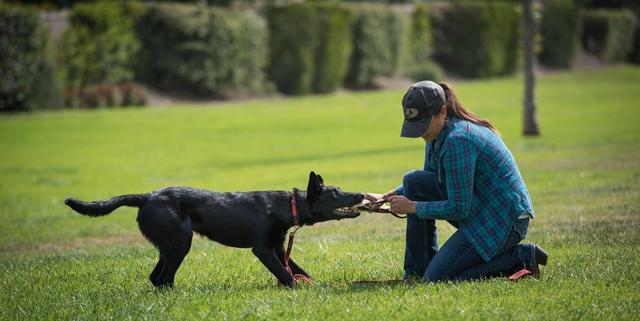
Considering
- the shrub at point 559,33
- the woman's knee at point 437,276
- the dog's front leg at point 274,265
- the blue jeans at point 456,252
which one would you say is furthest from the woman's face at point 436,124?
the shrub at point 559,33

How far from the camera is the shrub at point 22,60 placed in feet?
96.9

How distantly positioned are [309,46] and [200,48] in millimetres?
6443

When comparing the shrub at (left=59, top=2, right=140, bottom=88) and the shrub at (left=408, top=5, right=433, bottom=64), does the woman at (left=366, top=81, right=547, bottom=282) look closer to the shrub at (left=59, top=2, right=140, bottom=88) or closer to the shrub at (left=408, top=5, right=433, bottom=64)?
the shrub at (left=59, top=2, right=140, bottom=88)

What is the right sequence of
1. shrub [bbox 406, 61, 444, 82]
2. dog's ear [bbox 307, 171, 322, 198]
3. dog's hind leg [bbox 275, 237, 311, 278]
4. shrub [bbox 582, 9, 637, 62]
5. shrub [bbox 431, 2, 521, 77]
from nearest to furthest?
dog's ear [bbox 307, 171, 322, 198] < dog's hind leg [bbox 275, 237, 311, 278] < shrub [bbox 406, 61, 444, 82] < shrub [bbox 431, 2, 521, 77] < shrub [bbox 582, 9, 637, 62]

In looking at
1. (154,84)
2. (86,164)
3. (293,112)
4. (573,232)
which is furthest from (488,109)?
(573,232)

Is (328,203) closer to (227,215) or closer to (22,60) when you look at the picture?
(227,215)

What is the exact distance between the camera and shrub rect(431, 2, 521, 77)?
50.4m

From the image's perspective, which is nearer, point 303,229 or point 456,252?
point 456,252

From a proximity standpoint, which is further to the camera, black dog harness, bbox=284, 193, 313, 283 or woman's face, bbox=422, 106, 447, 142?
black dog harness, bbox=284, 193, 313, 283

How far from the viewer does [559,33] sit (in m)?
55.2

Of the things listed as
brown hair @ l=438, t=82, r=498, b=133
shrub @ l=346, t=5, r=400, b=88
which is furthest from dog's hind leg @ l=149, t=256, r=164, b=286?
shrub @ l=346, t=5, r=400, b=88

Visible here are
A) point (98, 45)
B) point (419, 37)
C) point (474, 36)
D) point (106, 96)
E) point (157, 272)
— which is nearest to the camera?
point (157, 272)

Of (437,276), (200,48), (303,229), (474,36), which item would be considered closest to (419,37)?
(474,36)

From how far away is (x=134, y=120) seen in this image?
30.3m
